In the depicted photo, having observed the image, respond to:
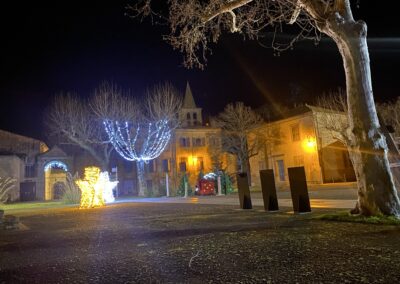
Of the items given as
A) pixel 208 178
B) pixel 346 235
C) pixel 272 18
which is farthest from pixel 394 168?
pixel 208 178

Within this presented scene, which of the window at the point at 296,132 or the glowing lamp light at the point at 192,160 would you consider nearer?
the window at the point at 296,132

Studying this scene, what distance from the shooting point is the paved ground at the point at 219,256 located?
3010 mm

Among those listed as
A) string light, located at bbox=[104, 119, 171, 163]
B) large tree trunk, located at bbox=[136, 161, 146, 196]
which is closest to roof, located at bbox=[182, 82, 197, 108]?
string light, located at bbox=[104, 119, 171, 163]

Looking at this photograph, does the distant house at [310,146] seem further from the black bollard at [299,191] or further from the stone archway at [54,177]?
the stone archway at [54,177]

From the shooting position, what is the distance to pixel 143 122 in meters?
33.1

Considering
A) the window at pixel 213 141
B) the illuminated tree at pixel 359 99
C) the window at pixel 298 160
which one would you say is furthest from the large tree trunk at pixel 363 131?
the window at pixel 213 141

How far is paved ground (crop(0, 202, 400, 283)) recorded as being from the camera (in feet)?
9.87

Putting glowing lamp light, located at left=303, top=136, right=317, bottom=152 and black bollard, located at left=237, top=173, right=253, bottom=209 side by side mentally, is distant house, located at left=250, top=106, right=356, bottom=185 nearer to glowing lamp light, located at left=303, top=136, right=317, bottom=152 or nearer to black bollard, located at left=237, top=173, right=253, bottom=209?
glowing lamp light, located at left=303, top=136, right=317, bottom=152

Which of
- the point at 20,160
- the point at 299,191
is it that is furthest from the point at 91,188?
the point at 20,160

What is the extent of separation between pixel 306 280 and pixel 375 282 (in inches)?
21.0

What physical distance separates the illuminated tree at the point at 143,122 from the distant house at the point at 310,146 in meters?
13.3

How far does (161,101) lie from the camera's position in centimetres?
3175

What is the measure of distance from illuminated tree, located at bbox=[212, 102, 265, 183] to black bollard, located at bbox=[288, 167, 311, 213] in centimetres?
2953

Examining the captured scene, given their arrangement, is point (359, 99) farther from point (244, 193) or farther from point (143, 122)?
point (143, 122)
